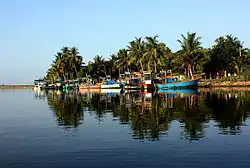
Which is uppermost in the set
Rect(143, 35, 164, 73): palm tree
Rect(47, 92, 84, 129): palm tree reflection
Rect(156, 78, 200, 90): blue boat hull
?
Rect(143, 35, 164, 73): palm tree

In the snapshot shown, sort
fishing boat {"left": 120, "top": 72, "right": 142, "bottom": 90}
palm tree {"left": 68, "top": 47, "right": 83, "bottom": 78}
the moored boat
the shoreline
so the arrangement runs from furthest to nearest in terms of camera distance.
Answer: palm tree {"left": 68, "top": 47, "right": 83, "bottom": 78}, fishing boat {"left": 120, "top": 72, "right": 142, "bottom": 90}, the moored boat, the shoreline

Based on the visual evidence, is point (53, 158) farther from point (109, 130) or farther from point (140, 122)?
point (140, 122)

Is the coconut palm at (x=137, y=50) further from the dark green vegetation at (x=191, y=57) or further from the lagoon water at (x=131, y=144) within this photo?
the lagoon water at (x=131, y=144)

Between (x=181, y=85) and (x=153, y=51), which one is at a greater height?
(x=153, y=51)

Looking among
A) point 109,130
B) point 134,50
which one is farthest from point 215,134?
point 134,50

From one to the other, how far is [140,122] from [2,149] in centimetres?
947

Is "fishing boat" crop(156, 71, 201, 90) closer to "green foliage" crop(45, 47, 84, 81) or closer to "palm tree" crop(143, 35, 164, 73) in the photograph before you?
"palm tree" crop(143, 35, 164, 73)

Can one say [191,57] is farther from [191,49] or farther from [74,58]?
[74,58]

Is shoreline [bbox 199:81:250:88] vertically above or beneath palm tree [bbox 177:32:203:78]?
beneath

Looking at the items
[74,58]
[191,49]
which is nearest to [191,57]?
[191,49]

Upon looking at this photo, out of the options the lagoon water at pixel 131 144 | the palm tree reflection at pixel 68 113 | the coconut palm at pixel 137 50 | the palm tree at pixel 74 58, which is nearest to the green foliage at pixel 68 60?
the palm tree at pixel 74 58

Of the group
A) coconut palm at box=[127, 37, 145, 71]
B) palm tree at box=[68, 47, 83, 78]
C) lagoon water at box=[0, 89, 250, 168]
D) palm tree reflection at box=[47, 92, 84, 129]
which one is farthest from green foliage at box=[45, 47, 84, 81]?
lagoon water at box=[0, 89, 250, 168]

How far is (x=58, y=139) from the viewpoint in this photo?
17.2 metres

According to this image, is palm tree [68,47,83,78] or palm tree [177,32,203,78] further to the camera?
palm tree [68,47,83,78]
